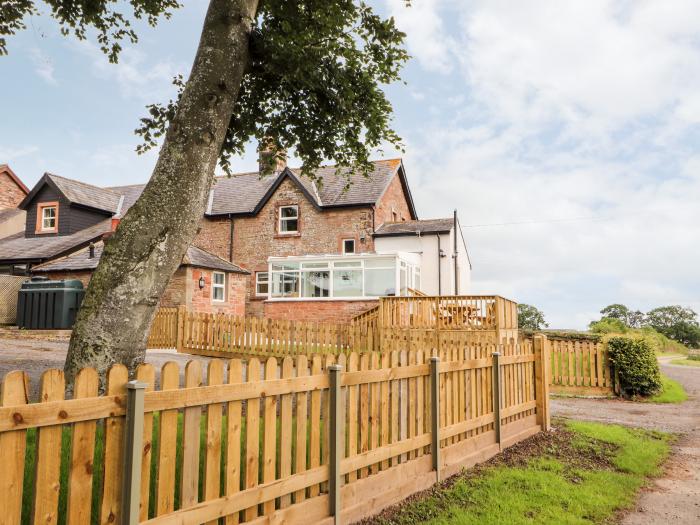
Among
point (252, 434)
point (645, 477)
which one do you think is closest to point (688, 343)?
point (645, 477)

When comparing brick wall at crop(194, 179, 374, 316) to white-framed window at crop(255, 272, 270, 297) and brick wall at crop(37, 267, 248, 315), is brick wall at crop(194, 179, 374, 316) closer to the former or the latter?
white-framed window at crop(255, 272, 270, 297)

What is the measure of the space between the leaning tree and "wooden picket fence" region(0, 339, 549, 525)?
5.38 ft

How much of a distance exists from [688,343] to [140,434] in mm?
86855

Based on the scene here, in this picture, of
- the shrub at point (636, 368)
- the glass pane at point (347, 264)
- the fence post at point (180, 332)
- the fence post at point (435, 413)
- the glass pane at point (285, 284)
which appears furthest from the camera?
the glass pane at point (285, 284)

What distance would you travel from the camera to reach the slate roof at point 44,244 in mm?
25641

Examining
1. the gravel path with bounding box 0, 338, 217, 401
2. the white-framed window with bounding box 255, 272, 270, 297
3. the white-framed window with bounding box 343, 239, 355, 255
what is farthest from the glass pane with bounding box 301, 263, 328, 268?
the gravel path with bounding box 0, 338, 217, 401

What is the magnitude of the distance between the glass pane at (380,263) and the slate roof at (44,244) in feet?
43.7

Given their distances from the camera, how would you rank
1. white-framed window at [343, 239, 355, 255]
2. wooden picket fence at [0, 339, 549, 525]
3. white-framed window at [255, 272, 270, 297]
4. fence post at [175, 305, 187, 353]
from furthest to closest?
white-framed window at [255, 272, 270, 297]
white-framed window at [343, 239, 355, 255]
fence post at [175, 305, 187, 353]
wooden picket fence at [0, 339, 549, 525]

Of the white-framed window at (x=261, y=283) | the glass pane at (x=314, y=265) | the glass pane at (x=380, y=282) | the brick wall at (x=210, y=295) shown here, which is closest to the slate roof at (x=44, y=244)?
the brick wall at (x=210, y=295)

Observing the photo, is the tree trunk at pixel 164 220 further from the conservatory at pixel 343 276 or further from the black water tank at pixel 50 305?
Answer: the conservatory at pixel 343 276

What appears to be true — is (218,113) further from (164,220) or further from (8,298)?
(8,298)

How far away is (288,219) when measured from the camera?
28.1 m

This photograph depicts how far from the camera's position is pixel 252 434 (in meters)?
3.78

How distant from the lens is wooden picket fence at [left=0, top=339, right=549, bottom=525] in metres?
2.77
